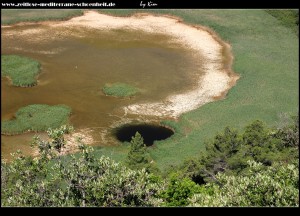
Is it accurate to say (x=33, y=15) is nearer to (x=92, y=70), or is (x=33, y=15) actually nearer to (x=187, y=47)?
(x=92, y=70)

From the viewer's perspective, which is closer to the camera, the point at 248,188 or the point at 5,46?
the point at 248,188

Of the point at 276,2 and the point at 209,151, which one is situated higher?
the point at 276,2

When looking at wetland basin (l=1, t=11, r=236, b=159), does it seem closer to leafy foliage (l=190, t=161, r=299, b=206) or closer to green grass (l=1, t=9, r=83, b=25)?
green grass (l=1, t=9, r=83, b=25)

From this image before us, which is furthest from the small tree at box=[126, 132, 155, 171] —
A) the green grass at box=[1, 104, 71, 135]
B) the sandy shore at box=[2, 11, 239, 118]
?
the sandy shore at box=[2, 11, 239, 118]

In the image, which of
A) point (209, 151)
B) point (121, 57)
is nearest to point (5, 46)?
point (121, 57)

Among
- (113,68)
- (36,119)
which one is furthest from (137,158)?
(113,68)

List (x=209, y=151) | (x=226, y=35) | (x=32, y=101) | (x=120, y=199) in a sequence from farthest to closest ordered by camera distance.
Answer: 1. (x=226, y=35)
2. (x=32, y=101)
3. (x=209, y=151)
4. (x=120, y=199)
